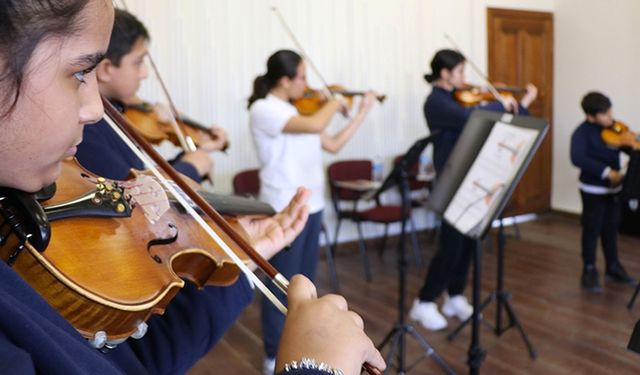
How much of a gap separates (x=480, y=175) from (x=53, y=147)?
1.86m

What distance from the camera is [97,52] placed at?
587 mm

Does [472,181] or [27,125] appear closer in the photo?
[27,125]

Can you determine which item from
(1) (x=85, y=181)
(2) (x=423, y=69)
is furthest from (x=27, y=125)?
(2) (x=423, y=69)

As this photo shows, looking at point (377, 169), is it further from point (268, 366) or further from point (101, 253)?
point (101, 253)

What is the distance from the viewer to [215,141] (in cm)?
297

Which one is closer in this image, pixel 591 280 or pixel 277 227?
pixel 277 227

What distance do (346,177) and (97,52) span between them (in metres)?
4.09

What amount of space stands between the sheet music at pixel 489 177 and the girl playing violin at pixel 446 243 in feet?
2.65

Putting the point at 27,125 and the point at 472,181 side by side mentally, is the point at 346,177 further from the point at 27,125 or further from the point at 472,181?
Result: the point at 27,125

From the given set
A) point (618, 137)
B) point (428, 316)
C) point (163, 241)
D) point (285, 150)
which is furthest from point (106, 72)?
point (618, 137)

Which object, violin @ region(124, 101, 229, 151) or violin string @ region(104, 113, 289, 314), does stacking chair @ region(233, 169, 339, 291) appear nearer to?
violin @ region(124, 101, 229, 151)

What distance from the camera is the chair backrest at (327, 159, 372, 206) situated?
4492 millimetres

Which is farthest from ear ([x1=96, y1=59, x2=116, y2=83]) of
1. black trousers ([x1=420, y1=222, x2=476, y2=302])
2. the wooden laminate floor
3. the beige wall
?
the beige wall

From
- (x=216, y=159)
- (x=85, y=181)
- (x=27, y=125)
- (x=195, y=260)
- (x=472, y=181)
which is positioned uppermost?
(x=27, y=125)
